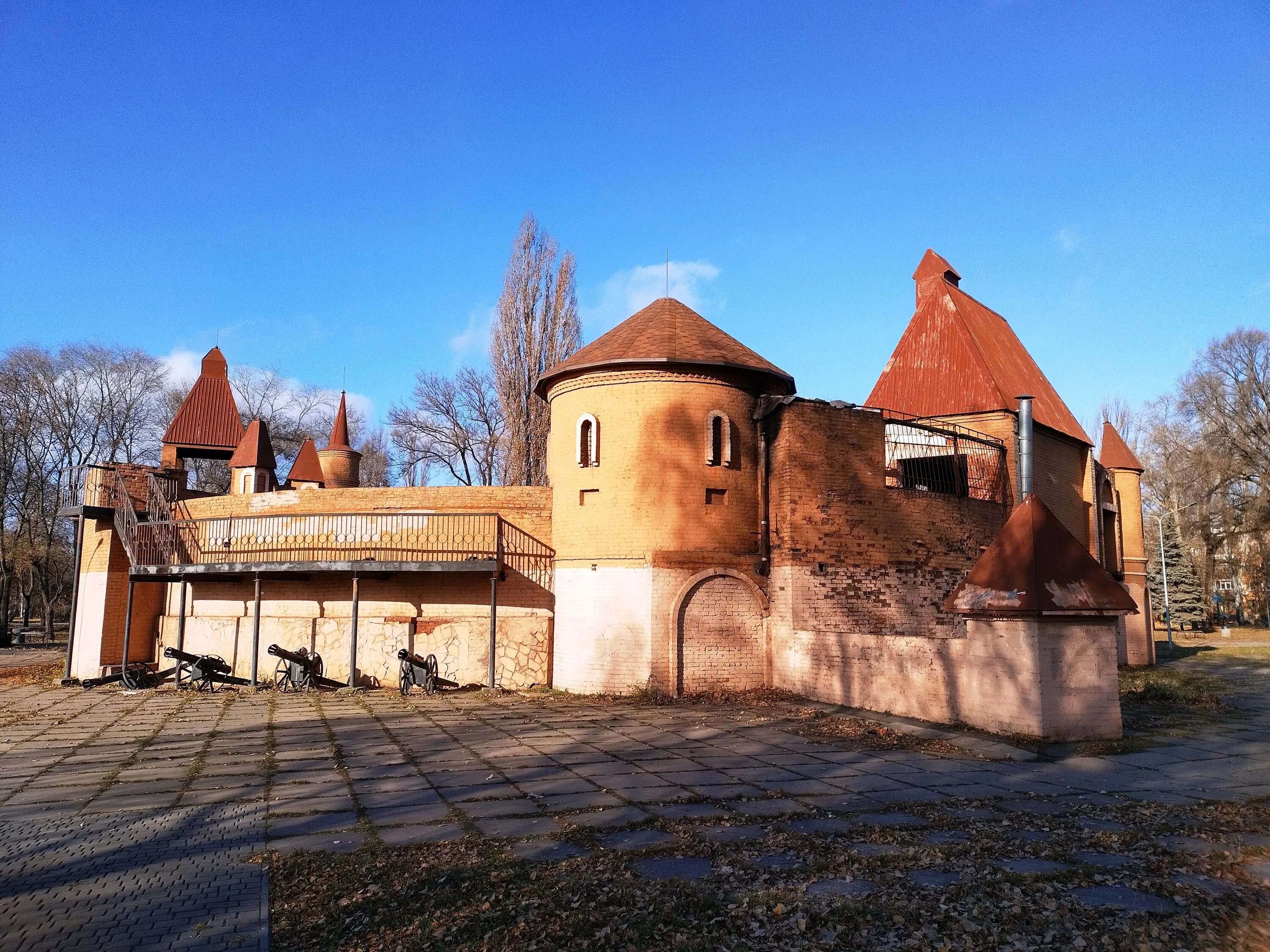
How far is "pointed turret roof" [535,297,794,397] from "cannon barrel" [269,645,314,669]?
7196mm

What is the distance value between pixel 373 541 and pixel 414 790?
10034mm

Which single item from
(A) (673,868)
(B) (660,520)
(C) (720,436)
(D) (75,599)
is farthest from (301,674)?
(A) (673,868)

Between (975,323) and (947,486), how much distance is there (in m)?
8.87

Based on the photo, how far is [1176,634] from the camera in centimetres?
4388

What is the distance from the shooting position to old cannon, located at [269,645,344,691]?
16297 millimetres

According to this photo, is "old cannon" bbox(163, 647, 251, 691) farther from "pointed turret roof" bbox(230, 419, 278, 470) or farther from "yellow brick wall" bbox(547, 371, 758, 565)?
"yellow brick wall" bbox(547, 371, 758, 565)

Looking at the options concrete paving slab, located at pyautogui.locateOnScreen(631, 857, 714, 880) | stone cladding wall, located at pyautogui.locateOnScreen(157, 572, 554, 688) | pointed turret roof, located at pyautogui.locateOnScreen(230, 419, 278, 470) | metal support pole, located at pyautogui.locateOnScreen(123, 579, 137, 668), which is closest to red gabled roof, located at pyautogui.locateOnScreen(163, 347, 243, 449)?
pointed turret roof, located at pyautogui.locateOnScreen(230, 419, 278, 470)

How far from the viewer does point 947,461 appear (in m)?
18.9

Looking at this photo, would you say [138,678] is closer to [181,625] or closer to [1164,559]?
[181,625]

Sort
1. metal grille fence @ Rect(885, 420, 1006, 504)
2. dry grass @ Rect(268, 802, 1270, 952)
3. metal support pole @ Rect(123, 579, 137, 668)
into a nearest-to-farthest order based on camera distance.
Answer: dry grass @ Rect(268, 802, 1270, 952), metal grille fence @ Rect(885, 420, 1006, 504), metal support pole @ Rect(123, 579, 137, 668)

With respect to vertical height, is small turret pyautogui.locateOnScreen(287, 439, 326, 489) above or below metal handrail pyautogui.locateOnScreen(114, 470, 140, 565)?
above

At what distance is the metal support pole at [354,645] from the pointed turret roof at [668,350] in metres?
5.47

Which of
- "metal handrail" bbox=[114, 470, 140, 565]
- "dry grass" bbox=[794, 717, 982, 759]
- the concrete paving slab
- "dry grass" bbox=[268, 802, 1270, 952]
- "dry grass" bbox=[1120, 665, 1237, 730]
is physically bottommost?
"dry grass" bbox=[1120, 665, 1237, 730]

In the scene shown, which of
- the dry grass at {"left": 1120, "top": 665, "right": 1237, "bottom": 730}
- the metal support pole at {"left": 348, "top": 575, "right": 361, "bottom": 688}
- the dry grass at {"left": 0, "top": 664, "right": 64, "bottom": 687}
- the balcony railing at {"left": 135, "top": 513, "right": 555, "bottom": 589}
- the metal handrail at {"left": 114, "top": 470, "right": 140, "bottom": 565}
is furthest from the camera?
the dry grass at {"left": 0, "top": 664, "right": 64, "bottom": 687}
